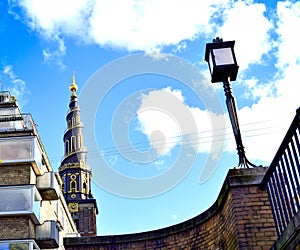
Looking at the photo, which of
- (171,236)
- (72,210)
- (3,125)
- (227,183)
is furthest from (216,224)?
(72,210)

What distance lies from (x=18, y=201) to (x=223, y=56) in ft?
36.6

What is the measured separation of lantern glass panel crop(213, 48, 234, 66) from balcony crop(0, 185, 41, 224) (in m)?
10.8

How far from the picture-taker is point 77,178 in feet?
175

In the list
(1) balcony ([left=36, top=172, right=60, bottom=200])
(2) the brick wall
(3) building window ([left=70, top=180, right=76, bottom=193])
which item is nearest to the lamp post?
(2) the brick wall

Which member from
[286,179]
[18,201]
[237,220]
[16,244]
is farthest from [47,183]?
[286,179]

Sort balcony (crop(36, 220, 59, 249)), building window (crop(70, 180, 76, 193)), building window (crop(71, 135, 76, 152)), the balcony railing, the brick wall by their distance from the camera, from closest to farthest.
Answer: the brick wall → balcony (crop(36, 220, 59, 249)) → the balcony railing → building window (crop(70, 180, 76, 193)) → building window (crop(71, 135, 76, 152))

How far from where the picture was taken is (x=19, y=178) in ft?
57.4

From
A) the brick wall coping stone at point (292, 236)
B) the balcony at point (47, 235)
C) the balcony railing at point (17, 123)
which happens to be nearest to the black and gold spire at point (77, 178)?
the balcony railing at point (17, 123)

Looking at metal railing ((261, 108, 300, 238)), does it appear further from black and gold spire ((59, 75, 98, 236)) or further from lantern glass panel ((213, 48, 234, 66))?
black and gold spire ((59, 75, 98, 236))

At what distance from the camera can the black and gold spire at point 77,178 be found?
51.4 meters

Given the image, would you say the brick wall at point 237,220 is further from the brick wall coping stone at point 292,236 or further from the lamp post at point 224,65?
the brick wall coping stone at point 292,236

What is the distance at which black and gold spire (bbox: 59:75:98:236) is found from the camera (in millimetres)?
51438

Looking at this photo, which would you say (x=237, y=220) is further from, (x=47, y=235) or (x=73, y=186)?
(x=73, y=186)

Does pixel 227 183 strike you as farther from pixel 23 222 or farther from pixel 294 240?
pixel 23 222
